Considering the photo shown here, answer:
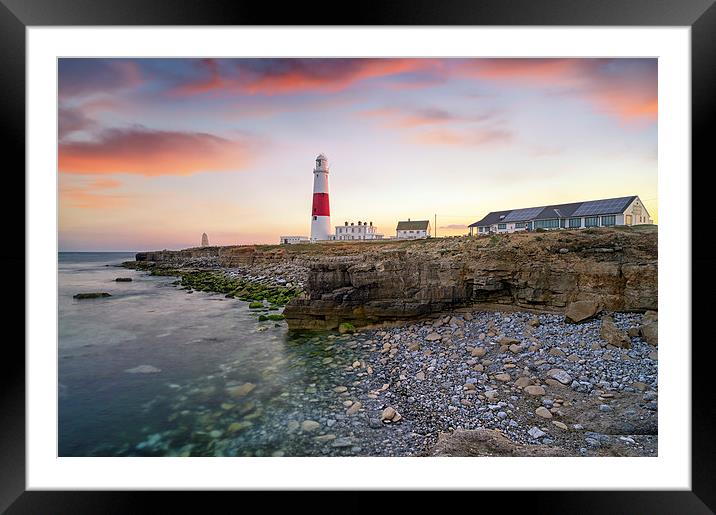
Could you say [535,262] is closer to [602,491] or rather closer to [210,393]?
[602,491]

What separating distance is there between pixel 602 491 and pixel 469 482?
2.13 feet

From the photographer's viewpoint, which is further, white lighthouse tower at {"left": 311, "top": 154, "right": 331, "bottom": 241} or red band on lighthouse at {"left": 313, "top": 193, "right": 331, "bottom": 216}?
red band on lighthouse at {"left": 313, "top": 193, "right": 331, "bottom": 216}

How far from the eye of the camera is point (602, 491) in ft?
5.17

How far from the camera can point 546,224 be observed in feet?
12.5

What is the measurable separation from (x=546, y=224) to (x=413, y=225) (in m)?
1.65

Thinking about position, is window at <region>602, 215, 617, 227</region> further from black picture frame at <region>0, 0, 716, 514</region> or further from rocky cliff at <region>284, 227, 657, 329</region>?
black picture frame at <region>0, 0, 716, 514</region>

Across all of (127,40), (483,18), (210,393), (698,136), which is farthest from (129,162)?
(698,136)

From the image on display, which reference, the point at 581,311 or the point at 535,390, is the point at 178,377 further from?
the point at 581,311

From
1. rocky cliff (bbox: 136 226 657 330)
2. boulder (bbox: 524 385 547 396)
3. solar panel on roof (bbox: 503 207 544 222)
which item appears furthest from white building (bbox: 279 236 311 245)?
boulder (bbox: 524 385 547 396)

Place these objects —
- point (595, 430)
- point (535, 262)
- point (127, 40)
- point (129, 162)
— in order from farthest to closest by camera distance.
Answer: point (535, 262) < point (129, 162) < point (595, 430) < point (127, 40)

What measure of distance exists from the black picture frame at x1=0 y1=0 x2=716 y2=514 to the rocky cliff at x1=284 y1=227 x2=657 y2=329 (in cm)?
210

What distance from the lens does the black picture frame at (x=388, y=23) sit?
1.41 meters

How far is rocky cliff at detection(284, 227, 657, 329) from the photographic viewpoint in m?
3.56

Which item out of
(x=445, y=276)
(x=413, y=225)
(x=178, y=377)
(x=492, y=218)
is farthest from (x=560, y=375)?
(x=178, y=377)
